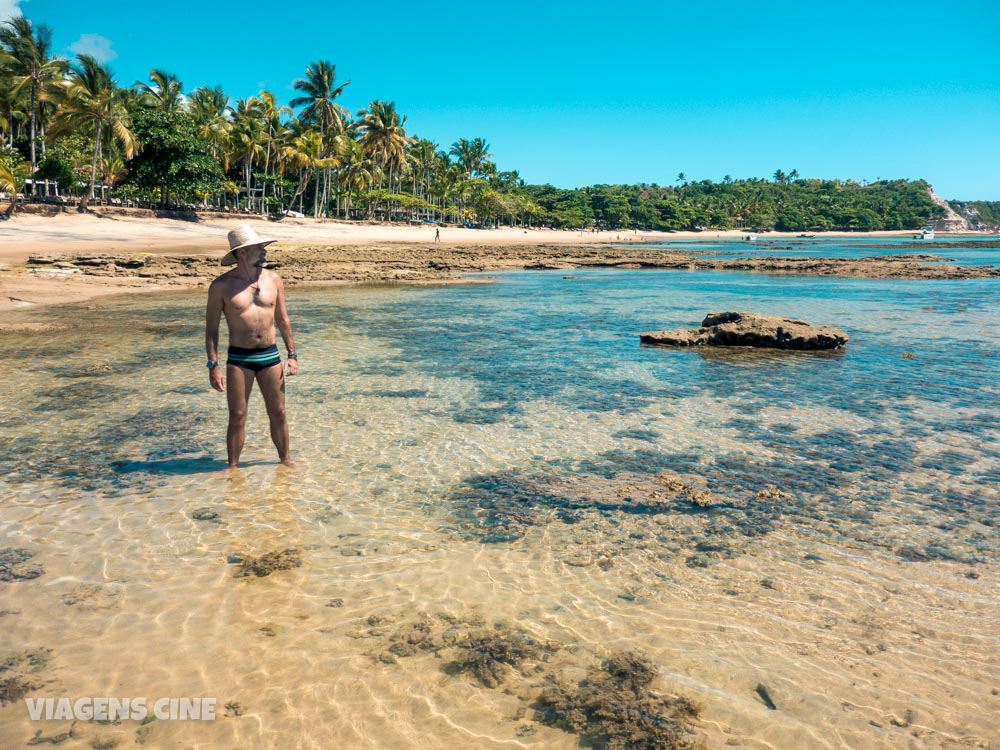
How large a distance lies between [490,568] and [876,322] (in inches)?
656

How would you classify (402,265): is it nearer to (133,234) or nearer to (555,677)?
(133,234)

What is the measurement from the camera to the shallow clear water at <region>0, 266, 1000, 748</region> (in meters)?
3.06

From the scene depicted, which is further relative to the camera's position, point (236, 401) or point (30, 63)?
point (30, 63)

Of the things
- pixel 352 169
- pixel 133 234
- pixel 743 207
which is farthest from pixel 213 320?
pixel 743 207

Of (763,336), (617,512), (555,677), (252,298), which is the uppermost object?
(252,298)

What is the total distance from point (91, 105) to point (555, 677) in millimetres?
51775

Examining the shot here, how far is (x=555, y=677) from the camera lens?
10.5 ft

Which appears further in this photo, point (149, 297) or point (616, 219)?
point (616, 219)

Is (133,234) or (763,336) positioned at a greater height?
(133,234)

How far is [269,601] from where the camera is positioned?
3.81 metres

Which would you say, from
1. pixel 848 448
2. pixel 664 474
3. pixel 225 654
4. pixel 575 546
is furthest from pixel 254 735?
pixel 848 448

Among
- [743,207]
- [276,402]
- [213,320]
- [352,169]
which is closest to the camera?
[213,320]

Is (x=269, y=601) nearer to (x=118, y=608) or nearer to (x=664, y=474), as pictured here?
(x=118, y=608)

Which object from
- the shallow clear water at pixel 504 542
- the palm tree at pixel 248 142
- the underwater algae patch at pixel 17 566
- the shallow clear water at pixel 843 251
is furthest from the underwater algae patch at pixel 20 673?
the palm tree at pixel 248 142
